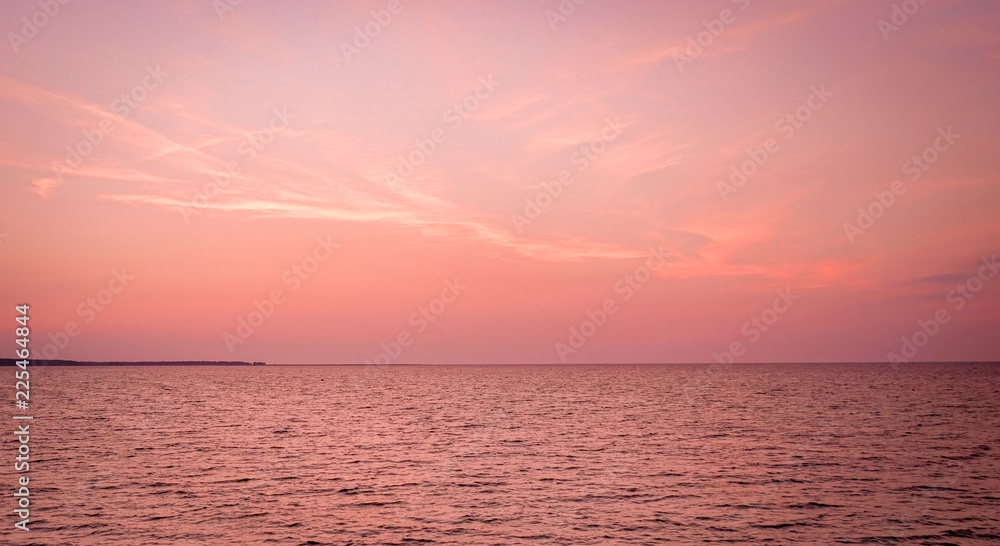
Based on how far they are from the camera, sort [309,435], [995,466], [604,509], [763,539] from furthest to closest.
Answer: [309,435] < [995,466] < [604,509] < [763,539]

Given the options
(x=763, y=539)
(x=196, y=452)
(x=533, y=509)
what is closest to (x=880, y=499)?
(x=763, y=539)

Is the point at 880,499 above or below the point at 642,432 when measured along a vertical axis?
below

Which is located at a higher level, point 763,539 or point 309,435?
point 309,435

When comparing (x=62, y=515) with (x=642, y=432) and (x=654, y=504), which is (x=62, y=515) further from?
(x=642, y=432)

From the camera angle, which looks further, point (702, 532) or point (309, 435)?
point (309, 435)

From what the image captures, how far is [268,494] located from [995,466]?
155 feet

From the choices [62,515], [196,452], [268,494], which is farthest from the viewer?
[196,452]

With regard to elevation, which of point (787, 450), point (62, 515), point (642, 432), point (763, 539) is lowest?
point (763, 539)

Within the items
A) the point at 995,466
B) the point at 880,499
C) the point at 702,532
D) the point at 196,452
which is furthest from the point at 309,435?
the point at 995,466

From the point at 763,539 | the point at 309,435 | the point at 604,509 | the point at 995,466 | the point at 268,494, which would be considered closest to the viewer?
the point at 763,539

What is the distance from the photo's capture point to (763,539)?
25.6m

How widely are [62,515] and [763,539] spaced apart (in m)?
32.6

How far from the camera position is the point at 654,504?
1240 inches

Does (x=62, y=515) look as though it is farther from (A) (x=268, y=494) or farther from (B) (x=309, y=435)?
(B) (x=309, y=435)
